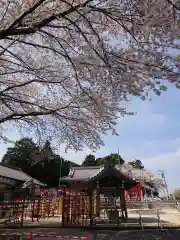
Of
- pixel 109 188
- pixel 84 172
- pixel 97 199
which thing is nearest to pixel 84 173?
pixel 84 172

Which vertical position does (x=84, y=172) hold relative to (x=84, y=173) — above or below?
above

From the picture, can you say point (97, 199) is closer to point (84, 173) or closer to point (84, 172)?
point (84, 173)

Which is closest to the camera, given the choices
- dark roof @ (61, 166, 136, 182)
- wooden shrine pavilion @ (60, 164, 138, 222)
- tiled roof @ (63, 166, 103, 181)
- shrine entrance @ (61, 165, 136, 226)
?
shrine entrance @ (61, 165, 136, 226)

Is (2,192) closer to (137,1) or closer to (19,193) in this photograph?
(19,193)

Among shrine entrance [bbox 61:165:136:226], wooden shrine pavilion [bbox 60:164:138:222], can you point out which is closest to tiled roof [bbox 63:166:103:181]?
shrine entrance [bbox 61:165:136:226]

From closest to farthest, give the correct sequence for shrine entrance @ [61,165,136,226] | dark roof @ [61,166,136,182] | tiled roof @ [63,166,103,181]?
shrine entrance @ [61,165,136,226], dark roof @ [61,166,136,182], tiled roof @ [63,166,103,181]

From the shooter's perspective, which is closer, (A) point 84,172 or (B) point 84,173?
(B) point 84,173

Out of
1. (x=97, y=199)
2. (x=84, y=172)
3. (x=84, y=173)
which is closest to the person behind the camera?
(x=97, y=199)

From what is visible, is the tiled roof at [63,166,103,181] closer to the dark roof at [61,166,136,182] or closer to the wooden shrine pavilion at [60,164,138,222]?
the dark roof at [61,166,136,182]

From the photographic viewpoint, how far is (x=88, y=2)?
4105 millimetres

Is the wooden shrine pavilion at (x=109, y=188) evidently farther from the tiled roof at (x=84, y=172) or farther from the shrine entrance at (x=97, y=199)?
the tiled roof at (x=84, y=172)

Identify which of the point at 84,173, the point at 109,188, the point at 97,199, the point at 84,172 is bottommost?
the point at 97,199

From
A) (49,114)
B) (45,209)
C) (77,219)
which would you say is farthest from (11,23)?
(45,209)

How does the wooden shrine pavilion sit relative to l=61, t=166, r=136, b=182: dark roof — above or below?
below
